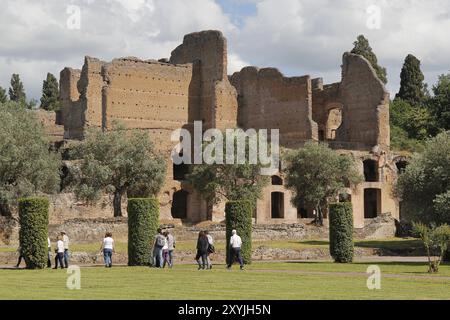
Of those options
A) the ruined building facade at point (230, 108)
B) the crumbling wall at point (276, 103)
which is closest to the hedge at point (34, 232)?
the ruined building facade at point (230, 108)

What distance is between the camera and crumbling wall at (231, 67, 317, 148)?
2687 inches

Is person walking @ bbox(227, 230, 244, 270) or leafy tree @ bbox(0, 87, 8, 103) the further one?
leafy tree @ bbox(0, 87, 8, 103)

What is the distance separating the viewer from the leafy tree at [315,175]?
55.3 m

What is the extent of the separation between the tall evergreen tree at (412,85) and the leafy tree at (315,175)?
106ft

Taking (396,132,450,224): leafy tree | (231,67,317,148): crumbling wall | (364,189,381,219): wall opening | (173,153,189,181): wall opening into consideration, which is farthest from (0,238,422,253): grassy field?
(231,67,317,148): crumbling wall

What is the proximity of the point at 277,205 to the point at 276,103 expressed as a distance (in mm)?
9963

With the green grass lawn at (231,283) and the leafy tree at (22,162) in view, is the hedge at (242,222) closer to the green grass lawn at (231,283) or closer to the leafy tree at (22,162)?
the green grass lawn at (231,283)

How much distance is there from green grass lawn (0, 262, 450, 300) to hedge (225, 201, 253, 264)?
2.25m

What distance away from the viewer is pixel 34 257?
32219 mm

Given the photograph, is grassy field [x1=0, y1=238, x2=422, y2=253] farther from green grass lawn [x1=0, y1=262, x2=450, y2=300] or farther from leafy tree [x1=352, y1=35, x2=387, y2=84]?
leafy tree [x1=352, y1=35, x2=387, y2=84]

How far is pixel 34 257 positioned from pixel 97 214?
22.1 m
